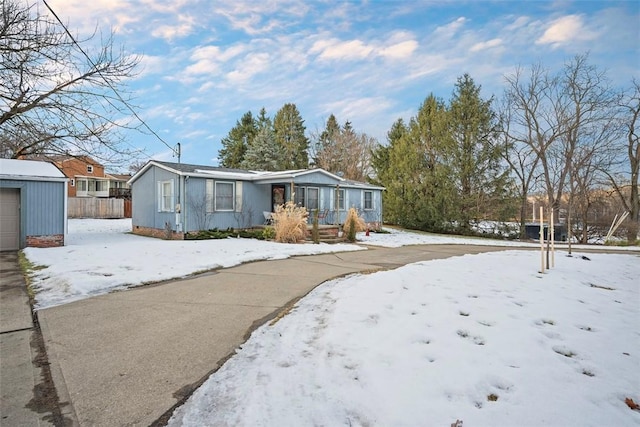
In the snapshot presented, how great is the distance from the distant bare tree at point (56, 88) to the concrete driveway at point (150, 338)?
554 centimetres

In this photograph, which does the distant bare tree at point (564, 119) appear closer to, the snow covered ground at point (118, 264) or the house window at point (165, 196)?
the snow covered ground at point (118, 264)

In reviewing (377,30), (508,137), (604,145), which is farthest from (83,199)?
(604,145)

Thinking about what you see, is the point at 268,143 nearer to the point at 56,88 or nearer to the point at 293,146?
the point at 293,146

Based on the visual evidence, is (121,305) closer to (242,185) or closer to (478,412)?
(478,412)

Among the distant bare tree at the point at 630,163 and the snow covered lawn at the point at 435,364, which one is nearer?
the snow covered lawn at the point at 435,364

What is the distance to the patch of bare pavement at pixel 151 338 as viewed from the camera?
2.42 m

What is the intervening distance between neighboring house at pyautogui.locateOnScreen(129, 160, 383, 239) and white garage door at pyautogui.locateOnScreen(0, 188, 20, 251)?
189 inches

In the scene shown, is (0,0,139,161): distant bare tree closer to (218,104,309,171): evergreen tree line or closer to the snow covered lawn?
the snow covered lawn

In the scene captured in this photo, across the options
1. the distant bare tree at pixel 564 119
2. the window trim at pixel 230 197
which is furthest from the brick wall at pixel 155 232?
the distant bare tree at pixel 564 119

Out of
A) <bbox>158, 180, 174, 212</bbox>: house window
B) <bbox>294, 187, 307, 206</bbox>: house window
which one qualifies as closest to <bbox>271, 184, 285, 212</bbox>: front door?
<bbox>294, 187, 307, 206</bbox>: house window

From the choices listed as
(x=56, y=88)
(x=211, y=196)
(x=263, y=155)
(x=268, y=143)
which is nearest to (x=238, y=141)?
(x=268, y=143)

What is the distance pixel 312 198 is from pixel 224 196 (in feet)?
15.9

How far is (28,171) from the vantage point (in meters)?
11.3

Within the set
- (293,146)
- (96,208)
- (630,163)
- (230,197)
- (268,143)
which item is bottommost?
(96,208)
